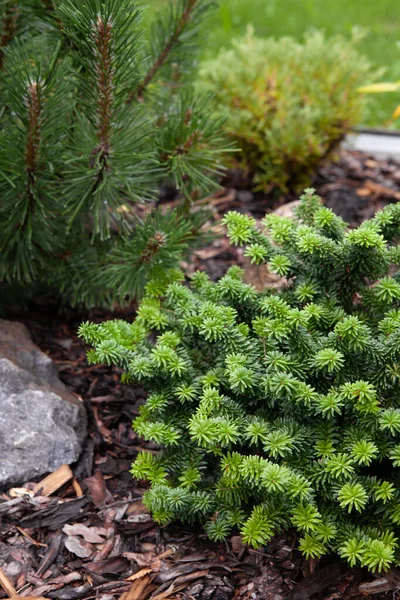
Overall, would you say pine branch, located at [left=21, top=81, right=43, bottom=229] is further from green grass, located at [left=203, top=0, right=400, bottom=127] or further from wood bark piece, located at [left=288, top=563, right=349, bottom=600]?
green grass, located at [left=203, top=0, right=400, bottom=127]

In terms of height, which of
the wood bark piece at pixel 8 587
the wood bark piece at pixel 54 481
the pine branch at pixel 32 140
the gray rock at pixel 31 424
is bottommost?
the wood bark piece at pixel 8 587

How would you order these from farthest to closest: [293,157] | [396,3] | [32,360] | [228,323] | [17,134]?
1. [396,3]
2. [293,157]
3. [32,360]
4. [17,134]
5. [228,323]

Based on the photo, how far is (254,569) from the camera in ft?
7.06

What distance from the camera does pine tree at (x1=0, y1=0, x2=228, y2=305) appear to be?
228 centimetres

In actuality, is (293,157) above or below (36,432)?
above

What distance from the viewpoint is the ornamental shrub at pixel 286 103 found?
4160 mm

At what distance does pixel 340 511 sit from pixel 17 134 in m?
1.58

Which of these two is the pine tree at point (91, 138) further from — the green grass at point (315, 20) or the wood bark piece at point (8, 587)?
the green grass at point (315, 20)

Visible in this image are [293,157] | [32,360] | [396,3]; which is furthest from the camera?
[396,3]

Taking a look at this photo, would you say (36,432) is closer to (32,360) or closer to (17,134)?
(32,360)

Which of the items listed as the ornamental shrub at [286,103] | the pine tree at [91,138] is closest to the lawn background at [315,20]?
the ornamental shrub at [286,103]

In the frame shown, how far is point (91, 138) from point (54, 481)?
1.17 metres

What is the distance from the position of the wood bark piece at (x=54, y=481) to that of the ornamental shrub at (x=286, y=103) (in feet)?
7.86

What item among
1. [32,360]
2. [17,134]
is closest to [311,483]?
[32,360]
